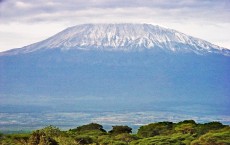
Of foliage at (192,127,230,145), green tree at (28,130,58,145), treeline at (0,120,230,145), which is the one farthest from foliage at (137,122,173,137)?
green tree at (28,130,58,145)

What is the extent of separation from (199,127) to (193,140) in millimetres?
9619

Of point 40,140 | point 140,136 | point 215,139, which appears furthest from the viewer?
point 140,136

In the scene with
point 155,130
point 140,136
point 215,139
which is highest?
point 155,130

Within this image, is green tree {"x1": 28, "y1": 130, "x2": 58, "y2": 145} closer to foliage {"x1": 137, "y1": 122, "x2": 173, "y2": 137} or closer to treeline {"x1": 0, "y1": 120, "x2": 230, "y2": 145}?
treeline {"x1": 0, "y1": 120, "x2": 230, "y2": 145}

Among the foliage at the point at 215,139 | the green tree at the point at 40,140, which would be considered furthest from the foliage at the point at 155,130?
the green tree at the point at 40,140

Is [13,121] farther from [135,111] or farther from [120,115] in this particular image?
[135,111]

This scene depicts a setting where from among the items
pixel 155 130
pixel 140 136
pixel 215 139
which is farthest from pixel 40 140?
pixel 155 130

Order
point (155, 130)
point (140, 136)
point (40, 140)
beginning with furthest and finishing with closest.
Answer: point (155, 130), point (140, 136), point (40, 140)

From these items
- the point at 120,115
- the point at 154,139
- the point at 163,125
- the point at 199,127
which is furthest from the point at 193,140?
the point at 120,115

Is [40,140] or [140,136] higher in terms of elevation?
[140,136]

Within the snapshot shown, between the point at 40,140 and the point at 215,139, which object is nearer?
the point at 40,140

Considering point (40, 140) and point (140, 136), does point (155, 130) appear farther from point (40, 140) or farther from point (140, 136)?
point (40, 140)

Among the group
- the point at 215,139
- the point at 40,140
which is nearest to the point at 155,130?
the point at 215,139

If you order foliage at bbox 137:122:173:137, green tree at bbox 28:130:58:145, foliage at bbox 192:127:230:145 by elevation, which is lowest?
green tree at bbox 28:130:58:145
